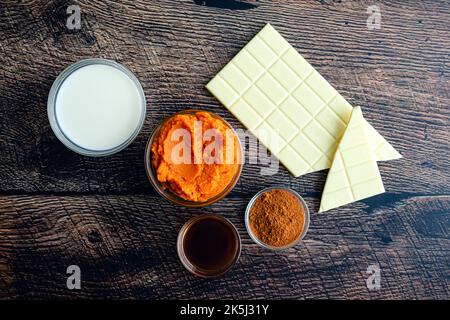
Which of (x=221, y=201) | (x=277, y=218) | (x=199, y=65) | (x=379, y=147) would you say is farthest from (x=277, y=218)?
(x=199, y=65)

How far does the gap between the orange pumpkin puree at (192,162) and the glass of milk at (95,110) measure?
12 centimetres

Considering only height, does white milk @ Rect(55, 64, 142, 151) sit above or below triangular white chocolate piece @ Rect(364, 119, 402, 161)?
above

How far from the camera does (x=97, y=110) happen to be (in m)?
1.54

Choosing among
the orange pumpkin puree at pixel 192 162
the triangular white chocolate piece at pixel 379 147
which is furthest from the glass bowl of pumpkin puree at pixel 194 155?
the triangular white chocolate piece at pixel 379 147

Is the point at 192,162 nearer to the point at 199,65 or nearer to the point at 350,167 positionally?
the point at 199,65

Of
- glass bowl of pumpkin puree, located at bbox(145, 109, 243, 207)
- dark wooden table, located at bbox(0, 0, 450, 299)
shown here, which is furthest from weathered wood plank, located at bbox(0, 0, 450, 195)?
glass bowl of pumpkin puree, located at bbox(145, 109, 243, 207)

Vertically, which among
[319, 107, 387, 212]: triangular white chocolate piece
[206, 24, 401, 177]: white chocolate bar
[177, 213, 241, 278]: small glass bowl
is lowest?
[177, 213, 241, 278]: small glass bowl

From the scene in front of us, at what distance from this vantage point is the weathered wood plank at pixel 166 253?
1598 mm

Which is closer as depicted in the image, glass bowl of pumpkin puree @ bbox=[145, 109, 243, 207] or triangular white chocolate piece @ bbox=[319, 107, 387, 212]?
glass bowl of pumpkin puree @ bbox=[145, 109, 243, 207]

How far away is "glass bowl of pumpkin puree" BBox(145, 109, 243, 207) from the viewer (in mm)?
1482

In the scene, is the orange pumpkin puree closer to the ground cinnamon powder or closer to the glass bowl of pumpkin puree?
the glass bowl of pumpkin puree

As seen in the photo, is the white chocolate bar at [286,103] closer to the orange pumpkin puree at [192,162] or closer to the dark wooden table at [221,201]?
the dark wooden table at [221,201]

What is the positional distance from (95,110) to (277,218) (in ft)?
2.33

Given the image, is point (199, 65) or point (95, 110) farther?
point (199, 65)
